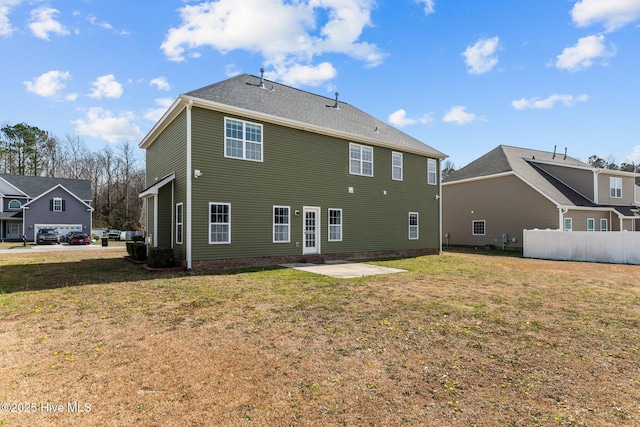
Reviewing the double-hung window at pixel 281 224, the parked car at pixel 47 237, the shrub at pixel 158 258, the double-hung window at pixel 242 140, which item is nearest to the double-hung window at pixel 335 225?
the double-hung window at pixel 281 224

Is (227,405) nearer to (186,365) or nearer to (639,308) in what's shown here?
(186,365)

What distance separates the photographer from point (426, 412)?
3018 millimetres

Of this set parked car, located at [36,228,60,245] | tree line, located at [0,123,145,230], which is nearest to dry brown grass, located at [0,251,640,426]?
parked car, located at [36,228,60,245]

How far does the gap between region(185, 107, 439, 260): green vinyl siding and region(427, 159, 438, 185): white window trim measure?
0.38 metres

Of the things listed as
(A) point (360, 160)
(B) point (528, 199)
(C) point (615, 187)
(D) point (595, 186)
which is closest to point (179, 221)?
(A) point (360, 160)

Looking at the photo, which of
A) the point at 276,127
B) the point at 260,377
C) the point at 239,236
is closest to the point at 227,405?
the point at 260,377

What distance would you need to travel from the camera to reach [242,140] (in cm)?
1247

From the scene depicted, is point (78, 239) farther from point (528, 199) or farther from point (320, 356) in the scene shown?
point (528, 199)

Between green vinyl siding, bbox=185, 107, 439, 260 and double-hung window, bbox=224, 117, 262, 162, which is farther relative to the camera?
double-hung window, bbox=224, 117, 262, 162

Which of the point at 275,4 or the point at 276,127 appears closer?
the point at 275,4

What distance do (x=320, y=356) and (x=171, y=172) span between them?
1131 cm

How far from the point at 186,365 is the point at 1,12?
11.8 m

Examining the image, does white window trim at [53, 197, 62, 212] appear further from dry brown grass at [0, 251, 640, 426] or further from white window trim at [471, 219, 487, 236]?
white window trim at [471, 219, 487, 236]

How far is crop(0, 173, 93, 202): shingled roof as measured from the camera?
36.0 m
